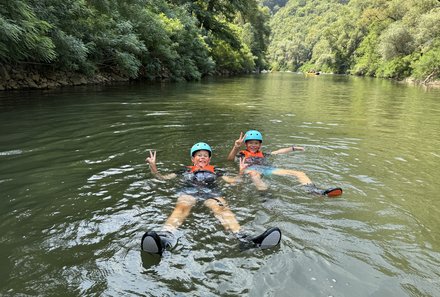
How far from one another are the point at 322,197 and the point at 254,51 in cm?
6549

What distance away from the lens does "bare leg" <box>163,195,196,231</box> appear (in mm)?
4188

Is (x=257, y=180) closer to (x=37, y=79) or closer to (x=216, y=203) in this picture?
(x=216, y=203)

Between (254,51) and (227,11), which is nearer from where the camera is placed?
(227,11)

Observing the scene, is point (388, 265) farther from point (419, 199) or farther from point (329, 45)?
point (329, 45)


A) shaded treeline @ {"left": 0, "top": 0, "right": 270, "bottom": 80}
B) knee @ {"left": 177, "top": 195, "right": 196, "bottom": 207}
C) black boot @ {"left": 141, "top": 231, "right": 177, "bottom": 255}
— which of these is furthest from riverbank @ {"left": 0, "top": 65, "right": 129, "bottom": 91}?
Answer: black boot @ {"left": 141, "top": 231, "right": 177, "bottom": 255}

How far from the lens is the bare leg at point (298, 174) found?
577cm

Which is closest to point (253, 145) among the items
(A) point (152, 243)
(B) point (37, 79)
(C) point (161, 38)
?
(A) point (152, 243)

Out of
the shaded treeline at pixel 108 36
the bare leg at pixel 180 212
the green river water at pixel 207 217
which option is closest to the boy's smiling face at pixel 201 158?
the green river water at pixel 207 217

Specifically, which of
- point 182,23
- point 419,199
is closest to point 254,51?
point 182,23

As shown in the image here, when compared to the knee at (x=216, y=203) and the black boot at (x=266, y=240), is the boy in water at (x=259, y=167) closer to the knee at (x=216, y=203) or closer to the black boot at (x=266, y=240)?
the knee at (x=216, y=203)

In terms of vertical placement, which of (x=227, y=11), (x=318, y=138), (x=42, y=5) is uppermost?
(x=227, y=11)

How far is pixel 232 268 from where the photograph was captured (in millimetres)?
3396

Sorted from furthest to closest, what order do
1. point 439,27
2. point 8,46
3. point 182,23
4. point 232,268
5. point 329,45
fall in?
point 329,45
point 439,27
point 182,23
point 8,46
point 232,268

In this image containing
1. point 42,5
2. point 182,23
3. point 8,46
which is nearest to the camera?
point 8,46
